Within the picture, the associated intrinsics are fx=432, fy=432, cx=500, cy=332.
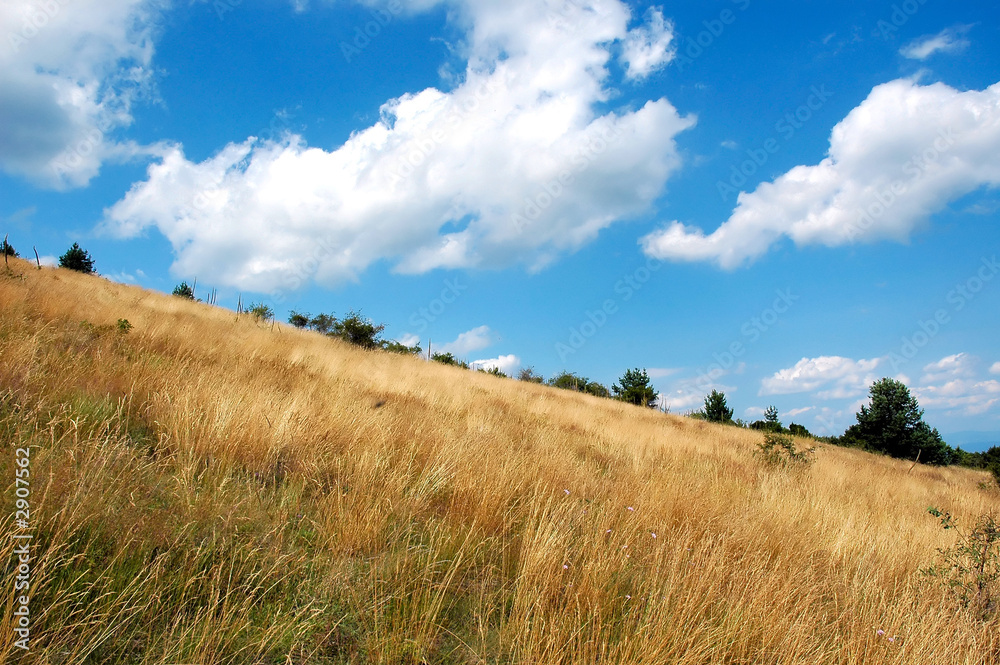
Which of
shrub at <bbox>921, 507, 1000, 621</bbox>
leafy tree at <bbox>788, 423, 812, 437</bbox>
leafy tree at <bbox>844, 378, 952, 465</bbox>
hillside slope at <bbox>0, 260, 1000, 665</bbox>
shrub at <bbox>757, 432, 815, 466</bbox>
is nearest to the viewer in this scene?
hillside slope at <bbox>0, 260, 1000, 665</bbox>

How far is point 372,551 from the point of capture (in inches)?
106

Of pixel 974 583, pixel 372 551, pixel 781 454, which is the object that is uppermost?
pixel 781 454

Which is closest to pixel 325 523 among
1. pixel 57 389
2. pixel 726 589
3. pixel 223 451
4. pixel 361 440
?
pixel 223 451

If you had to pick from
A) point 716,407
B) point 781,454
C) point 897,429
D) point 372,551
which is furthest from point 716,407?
point 372,551

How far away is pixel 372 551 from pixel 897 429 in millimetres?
39933

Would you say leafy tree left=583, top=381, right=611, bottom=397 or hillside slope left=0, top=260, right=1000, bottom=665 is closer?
hillside slope left=0, top=260, right=1000, bottom=665

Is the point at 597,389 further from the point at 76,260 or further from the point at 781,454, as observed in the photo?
the point at 76,260

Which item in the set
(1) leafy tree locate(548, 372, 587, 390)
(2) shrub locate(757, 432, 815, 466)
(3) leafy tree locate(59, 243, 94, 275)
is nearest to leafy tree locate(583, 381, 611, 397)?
(1) leafy tree locate(548, 372, 587, 390)

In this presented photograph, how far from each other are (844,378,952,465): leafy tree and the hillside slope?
111 ft

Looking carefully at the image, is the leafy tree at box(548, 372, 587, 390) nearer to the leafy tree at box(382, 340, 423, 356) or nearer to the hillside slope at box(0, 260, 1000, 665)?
the leafy tree at box(382, 340, 423, 356)

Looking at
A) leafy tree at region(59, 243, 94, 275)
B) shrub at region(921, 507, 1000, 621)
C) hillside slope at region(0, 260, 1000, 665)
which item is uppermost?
leafy tree at region(59, 243, 94, 275)

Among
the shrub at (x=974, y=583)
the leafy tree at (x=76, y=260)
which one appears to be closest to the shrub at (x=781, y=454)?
the shrub at (x=974, y=583)

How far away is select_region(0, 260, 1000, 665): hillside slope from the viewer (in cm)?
195

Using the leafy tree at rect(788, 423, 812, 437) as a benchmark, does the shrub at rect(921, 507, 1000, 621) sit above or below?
below
